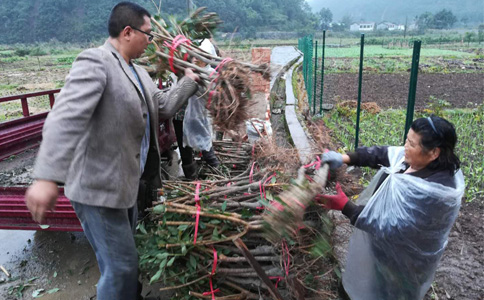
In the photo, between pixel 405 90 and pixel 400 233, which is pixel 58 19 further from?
pixel 400 233

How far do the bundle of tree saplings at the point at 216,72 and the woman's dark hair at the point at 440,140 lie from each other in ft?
3.98

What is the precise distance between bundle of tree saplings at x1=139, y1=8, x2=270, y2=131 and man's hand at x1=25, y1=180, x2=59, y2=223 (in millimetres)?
1264

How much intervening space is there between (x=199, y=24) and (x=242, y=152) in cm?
140

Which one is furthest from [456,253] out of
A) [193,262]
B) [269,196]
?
[193,262]

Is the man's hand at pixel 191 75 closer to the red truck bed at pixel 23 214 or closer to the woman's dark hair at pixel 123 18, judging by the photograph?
the woman's dark hair at pixel 123 18

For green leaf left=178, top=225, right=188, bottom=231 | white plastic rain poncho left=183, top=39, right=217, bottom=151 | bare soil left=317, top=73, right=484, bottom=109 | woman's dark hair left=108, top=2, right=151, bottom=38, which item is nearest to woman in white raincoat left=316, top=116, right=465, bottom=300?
green leaf left=178, top=225, right=188, bottom=231

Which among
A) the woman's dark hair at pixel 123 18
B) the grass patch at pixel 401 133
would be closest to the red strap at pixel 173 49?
the woman's dark hair at pixel 123 18

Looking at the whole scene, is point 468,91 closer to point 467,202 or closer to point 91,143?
point 467,202

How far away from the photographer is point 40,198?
169cm

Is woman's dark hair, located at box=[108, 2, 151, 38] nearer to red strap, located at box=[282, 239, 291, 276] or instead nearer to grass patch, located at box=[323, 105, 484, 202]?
red strap, located at box=[282, 239, 291, 276]

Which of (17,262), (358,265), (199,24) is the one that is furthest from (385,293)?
(17,262)

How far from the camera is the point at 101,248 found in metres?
2.20

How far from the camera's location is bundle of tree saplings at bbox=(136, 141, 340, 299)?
232cm

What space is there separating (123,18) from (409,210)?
196 centimetres
